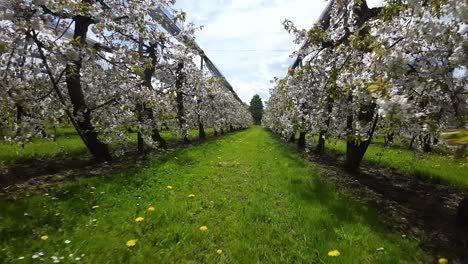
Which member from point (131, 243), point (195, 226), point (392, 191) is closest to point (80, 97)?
point (195, 226)

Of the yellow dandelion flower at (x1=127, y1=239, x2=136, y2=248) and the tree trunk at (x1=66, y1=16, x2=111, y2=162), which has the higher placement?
the tree trunk at (x1=66, y1=16, x2=111, y2=162)

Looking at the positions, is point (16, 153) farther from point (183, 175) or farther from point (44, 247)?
point (44, 247)

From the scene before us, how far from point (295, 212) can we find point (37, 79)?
7.79m

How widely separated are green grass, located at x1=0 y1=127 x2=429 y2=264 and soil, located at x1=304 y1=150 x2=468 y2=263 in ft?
1.49

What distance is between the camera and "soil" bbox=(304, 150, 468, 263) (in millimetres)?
4703

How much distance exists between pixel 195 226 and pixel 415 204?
526 cm

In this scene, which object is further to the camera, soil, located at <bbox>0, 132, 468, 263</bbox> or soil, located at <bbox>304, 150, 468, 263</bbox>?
soil, located at <bbox>0, 132, 468, 263</bbox>

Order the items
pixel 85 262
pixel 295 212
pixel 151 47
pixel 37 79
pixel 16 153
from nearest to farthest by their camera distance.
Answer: pixel 85 262 < pixel 295 212 < pixel 37 79 < pixel 16 153 < pixel 151 47

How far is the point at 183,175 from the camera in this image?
845 centimetres

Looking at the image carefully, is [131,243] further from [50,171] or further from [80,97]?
[80,97]

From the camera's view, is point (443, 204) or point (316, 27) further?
point (316, 27)

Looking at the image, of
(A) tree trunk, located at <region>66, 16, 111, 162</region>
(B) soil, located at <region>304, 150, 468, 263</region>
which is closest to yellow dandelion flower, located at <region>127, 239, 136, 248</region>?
(B) soil, located at <region>304, 150, 468, 263</region>

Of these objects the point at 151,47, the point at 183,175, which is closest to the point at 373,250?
the point at 183,175

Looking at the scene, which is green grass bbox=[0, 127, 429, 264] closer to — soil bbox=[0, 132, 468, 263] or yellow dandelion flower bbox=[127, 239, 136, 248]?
yellow dandelion flower bbox=[127, 239, 136, 248]
